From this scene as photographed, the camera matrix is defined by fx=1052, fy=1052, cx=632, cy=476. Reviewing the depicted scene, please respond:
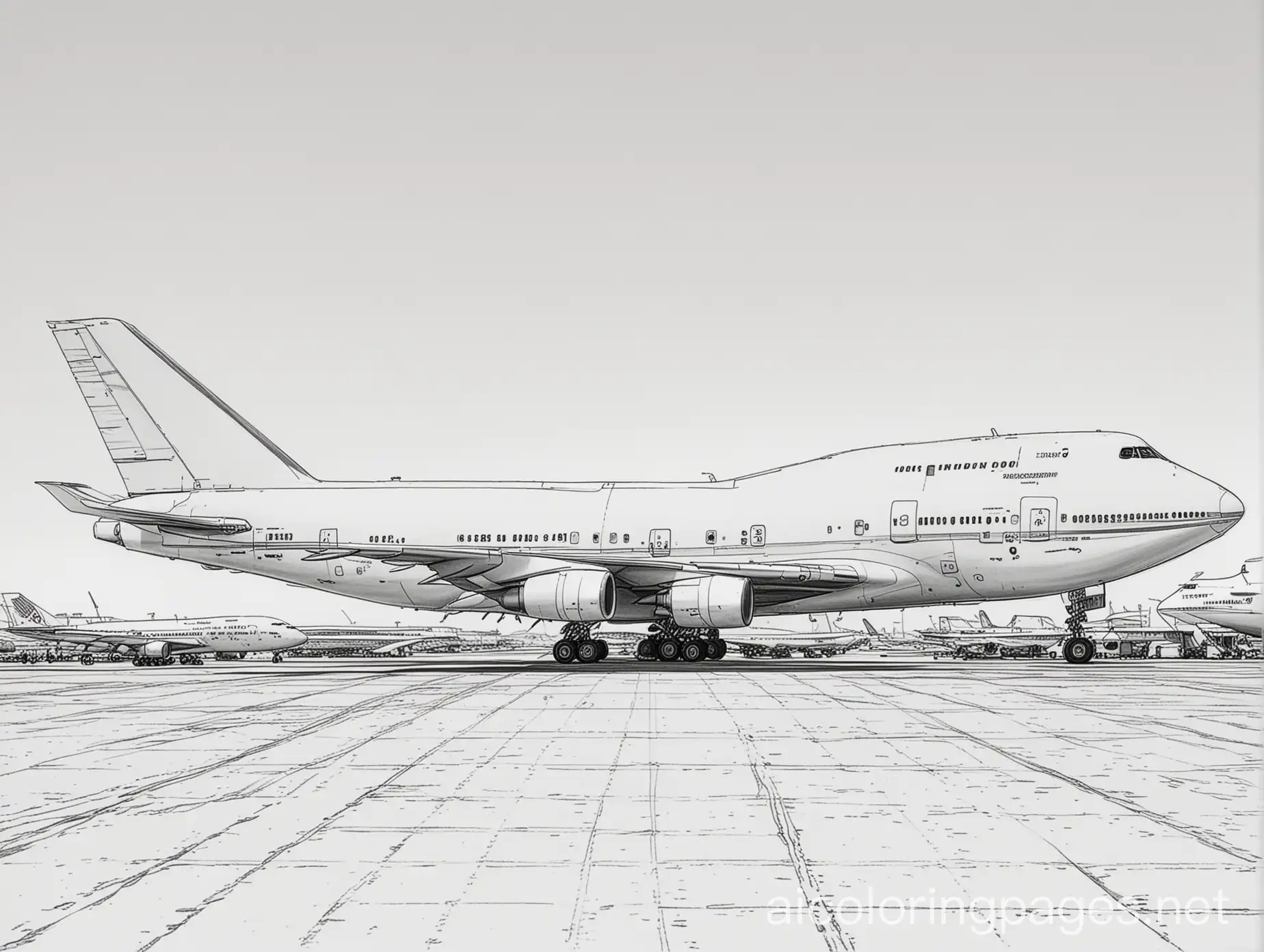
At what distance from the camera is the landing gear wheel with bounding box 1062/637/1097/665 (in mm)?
36000

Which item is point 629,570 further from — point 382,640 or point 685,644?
point 382,640

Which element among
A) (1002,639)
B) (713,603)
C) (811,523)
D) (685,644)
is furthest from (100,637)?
(1002,639)

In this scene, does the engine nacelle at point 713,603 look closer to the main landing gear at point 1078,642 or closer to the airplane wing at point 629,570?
the airplane wing at point 629,570

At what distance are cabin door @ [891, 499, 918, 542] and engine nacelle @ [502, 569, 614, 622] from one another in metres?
9.02

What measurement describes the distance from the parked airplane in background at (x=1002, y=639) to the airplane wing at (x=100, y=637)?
51.8 m

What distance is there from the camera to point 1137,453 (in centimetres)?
3198

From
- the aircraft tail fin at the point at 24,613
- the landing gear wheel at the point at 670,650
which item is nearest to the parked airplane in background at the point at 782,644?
the landing gear wheel at the point at 670,650

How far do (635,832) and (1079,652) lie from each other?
31973 mm

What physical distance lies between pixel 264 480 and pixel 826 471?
73.3 ft

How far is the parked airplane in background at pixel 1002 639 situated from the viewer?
74.1 metres

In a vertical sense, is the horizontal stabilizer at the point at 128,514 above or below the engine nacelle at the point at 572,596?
above

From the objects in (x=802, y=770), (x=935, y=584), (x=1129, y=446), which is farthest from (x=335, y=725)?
(x=1129, y=446)

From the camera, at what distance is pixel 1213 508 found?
101 feet

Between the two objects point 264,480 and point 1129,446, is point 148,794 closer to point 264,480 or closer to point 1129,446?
point 1129,446
